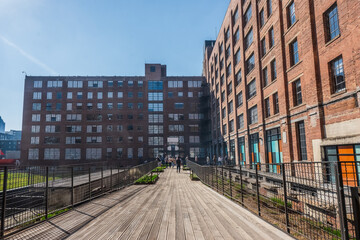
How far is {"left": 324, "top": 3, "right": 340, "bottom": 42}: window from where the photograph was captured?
504 inches

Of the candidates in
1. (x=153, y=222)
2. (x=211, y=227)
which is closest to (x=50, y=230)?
Answer: (x=153, y=222)

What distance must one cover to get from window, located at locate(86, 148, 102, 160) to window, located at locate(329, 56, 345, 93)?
52166mm

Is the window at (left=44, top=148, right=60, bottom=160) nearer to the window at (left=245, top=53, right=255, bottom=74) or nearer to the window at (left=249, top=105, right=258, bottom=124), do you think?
the window at (left=249, top=105, right=258, bottom=124)

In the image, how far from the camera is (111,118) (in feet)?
186

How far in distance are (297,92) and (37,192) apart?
17351 millimetres

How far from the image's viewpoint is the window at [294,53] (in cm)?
1677

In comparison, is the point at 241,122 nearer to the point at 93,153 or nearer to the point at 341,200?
the point at 341,200

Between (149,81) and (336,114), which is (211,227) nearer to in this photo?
(336,114)

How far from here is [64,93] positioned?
5744cm

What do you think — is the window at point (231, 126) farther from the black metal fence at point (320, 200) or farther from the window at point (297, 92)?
the black metal fence at point (320, 200)

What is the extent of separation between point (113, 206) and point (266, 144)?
17196 millimetres

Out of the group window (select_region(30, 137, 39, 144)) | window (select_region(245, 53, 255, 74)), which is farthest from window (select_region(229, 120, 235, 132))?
window (select_region(30, 137, 39, 144))

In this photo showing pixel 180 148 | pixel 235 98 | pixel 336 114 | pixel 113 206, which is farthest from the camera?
pixel 180 148

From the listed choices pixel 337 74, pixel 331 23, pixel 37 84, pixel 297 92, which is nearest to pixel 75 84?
pixel 37 84
